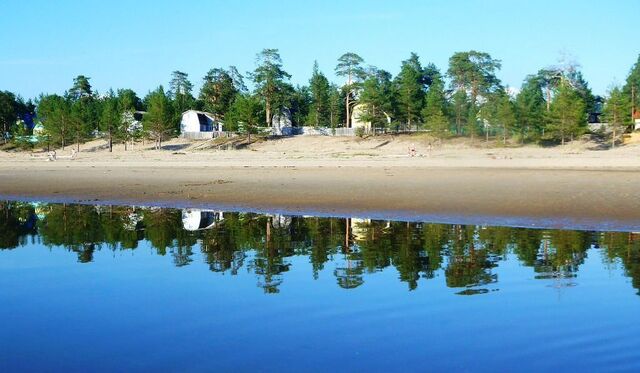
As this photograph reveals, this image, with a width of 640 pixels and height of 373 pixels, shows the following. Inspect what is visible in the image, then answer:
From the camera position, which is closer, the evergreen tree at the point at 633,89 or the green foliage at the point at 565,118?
the green foliage at the point at 565,118

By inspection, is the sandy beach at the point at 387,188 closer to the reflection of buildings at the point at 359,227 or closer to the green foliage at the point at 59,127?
the reflection of buildings at the point at 359,227

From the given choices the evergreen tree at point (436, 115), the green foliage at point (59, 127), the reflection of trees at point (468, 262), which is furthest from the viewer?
the green foliage at point (59, 127)

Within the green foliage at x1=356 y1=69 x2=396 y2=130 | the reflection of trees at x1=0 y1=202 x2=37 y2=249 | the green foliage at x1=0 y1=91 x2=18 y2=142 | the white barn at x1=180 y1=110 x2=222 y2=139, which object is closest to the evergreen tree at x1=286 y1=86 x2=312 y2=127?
the white barn at x1=180 y1=110 x2=222 y2=139

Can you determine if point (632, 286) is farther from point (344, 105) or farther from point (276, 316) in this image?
point (344, 105)

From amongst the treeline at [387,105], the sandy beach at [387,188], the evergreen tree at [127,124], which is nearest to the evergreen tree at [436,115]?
the treeline at [387,105]

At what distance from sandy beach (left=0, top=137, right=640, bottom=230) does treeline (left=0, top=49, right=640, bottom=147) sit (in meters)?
23.1

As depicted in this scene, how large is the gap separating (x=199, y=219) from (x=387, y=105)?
56448mm

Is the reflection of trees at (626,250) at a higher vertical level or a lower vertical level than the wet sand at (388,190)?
lower

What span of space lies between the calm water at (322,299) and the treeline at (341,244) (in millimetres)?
62

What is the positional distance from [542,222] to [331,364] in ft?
39.3

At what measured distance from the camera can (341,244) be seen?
15438mm

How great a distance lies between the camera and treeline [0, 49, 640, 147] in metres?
62.6

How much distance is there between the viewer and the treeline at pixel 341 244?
12469 millimetres

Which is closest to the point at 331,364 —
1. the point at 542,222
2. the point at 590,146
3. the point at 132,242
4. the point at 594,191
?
the point at 132,242
